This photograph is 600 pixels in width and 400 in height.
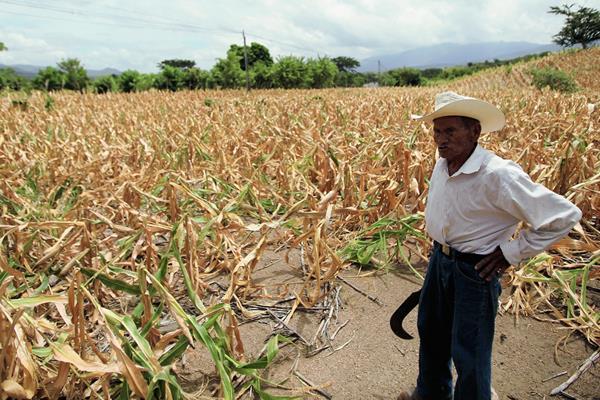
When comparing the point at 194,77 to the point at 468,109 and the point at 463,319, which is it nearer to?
the point at 468,109

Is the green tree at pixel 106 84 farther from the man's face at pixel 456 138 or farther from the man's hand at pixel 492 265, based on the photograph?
the man's hand at pixel 492 265

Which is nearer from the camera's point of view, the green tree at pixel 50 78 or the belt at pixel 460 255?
the belt at pixel 460 255

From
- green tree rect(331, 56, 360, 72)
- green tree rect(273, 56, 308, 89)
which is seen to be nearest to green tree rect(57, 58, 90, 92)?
green tree rect(273, 56, 308, 89)

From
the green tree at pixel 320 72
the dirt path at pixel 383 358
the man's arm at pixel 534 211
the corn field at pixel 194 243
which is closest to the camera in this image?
the man's arm at pixel 534 211

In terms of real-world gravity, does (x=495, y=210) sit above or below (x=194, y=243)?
above

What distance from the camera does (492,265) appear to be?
4.97ft

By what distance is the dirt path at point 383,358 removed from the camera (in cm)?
200

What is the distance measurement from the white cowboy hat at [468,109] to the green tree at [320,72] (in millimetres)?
35155

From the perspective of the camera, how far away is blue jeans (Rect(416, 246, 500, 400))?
1580 mm

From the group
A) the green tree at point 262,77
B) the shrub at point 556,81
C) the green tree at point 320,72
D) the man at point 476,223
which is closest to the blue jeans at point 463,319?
the man at point 476,223

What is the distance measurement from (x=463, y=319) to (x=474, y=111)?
0.79 meters

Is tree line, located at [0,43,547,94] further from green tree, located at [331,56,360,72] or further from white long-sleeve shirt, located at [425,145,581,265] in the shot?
green tree, located at [331,56,360,72]

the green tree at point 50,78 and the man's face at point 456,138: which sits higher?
the green tree at point 50,78

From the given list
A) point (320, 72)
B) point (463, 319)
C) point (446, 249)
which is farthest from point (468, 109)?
point (320, 72)
